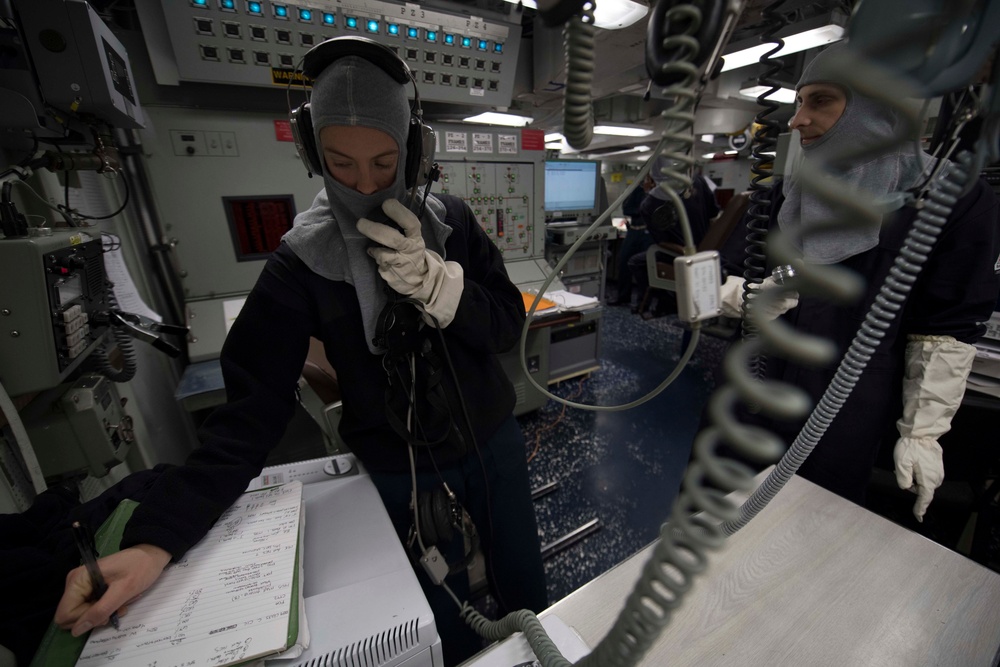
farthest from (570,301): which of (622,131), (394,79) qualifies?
(622,131)

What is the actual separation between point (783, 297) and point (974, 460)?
227cm

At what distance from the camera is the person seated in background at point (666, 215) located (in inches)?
15.0

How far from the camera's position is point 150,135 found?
175cm

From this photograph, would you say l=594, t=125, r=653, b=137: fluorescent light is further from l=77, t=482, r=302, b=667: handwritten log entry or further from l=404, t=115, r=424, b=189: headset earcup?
l=77, t=482, r=302, b=667: handwritten log entry

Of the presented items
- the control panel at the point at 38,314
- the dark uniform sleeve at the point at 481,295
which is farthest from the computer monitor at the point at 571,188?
the control panel at the point at 38,314

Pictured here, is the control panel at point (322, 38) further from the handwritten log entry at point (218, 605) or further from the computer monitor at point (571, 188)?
the handwritten log entry at point (218, 605)

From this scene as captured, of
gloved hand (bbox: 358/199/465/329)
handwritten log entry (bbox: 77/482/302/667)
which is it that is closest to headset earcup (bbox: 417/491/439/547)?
handwritten log entry (bbox: 77/482/302/667)

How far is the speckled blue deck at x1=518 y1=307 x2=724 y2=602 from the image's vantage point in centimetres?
184

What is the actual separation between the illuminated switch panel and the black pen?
211 cm

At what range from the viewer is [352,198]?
86 centimetres

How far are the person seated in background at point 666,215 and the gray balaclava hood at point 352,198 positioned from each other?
54cm

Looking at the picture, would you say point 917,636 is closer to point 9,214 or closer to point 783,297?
point 783,297

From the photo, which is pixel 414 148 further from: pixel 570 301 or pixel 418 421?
pixel 570 301

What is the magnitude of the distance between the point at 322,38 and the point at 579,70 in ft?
7.25
